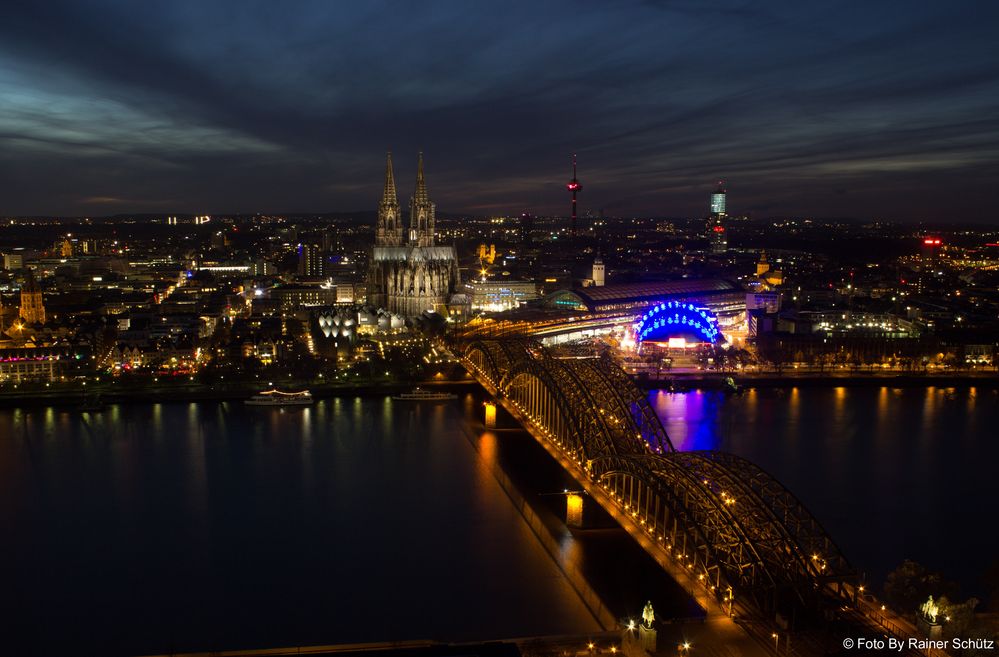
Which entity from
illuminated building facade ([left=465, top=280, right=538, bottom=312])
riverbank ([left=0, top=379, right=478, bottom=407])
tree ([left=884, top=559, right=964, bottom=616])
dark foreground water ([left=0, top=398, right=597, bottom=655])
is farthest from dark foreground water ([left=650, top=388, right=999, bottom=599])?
illuminated building facade ([left=465, top=280, right=538, bottom=312])

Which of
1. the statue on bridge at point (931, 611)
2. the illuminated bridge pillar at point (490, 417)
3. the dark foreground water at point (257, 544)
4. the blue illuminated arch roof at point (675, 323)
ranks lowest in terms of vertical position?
the dark foreground water at point (257, 544)

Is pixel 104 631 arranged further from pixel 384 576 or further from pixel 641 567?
pixel 641 567

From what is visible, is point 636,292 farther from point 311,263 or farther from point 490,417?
point 311,263

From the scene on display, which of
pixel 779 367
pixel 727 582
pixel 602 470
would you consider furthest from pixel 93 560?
pixel 779 367

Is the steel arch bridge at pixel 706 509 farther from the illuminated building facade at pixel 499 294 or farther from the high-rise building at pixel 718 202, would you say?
the high-rise building at pixel 718 202

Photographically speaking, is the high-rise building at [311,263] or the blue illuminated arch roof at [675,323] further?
the high-rise building at [311,263]

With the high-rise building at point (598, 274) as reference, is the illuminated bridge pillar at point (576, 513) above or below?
below

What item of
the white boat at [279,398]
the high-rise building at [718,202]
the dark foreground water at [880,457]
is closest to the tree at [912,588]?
the dark foreground water at [880,457]
